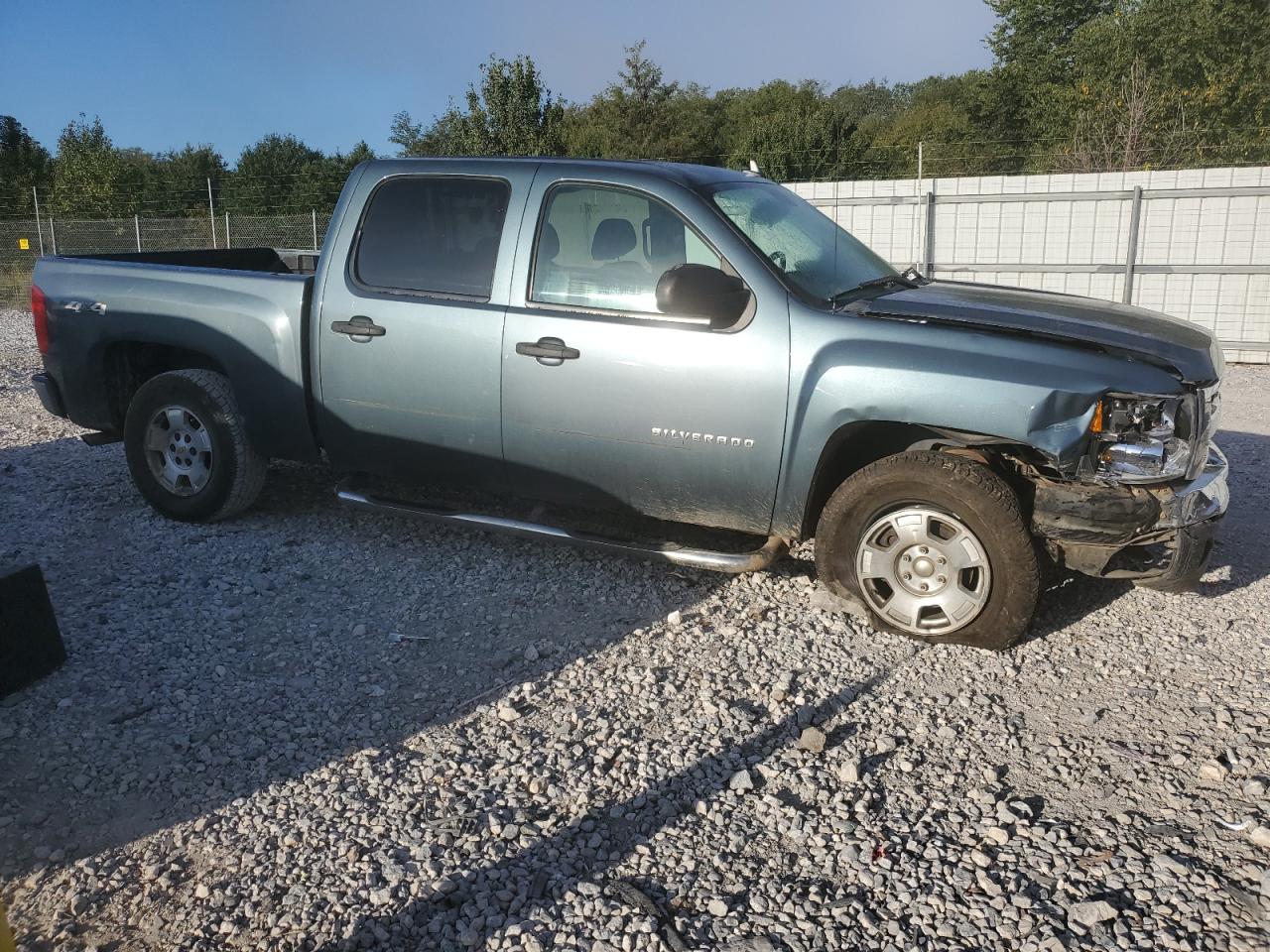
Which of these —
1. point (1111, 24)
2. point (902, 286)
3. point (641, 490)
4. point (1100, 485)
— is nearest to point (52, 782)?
point (641, 490)

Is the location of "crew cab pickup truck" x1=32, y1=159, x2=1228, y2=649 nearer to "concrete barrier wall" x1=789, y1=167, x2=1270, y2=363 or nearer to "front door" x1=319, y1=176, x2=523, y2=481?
"front door" x1=319, y1=176, x2=523, y2=481

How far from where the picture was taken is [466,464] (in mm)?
5172

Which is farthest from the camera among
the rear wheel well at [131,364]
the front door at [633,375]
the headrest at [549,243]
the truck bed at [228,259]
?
the truck bed at [228,259]

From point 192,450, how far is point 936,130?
1666 inches

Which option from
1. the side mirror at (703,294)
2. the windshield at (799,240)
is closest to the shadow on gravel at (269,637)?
the side mirror at (703,294)

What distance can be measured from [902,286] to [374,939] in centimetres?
394

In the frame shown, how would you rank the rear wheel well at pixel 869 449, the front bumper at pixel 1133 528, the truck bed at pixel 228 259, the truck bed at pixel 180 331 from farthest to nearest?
the truck bed at pixel 228 259 < the truck bed at pixel 180 331 < the rear wheel well at pixel 869 449 < the front bumper at pixel 1133 528

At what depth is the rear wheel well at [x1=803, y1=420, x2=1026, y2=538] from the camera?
4387 millimetres

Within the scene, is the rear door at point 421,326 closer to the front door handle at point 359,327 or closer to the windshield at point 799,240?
the front door handle at point 359,327

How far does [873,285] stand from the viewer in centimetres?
514

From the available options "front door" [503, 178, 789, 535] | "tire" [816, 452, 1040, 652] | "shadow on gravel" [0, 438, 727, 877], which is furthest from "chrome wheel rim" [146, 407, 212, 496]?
"tire" [816, 452, 1040, 652]

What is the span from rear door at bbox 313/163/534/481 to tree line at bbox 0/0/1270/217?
53.5 feet

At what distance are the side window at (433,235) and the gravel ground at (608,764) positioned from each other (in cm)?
143

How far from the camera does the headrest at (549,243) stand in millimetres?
4949
